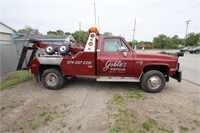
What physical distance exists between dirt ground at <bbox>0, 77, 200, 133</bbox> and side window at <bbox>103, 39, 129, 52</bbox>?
4.81ft

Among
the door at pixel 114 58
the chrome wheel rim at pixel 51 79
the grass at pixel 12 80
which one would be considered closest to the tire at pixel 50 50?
the chrome wheel rim at pixel 51 79

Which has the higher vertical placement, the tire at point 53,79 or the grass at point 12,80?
the tire at point 53,79

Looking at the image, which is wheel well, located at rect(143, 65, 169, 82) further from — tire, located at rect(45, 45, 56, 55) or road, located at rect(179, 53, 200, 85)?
tire, located at rect(45, 45, 56, 55)

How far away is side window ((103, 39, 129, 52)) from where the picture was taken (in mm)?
4836

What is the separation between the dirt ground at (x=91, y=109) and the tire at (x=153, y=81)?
20 centimetres

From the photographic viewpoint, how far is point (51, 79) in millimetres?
5223

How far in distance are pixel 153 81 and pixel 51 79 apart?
3633 millimetres

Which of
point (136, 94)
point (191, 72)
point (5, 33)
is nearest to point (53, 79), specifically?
point (136, 94)

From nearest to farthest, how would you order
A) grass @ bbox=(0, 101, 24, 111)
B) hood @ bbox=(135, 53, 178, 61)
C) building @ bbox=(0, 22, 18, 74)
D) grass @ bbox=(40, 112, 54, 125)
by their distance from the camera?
grass @ bbox=(40, 112, 54, 125)
grass @ bbox=(0, 101, 24, 111)
hood @ bbox=(135, 53, 178, 61)
building @ bbox=(0, 22, 18, 74)

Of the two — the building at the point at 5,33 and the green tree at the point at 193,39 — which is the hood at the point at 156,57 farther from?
the green tree at the point at 193,39

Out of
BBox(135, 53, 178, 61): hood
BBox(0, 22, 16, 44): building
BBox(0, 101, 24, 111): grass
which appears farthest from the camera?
BBox(0, 22, 16, 44): building

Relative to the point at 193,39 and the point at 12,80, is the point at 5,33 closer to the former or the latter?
the point at 12,80

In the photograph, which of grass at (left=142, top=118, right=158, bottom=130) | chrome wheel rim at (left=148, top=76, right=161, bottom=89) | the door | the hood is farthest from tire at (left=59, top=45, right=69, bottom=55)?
grass at (left=142, top=118, right=158, bottom=130)

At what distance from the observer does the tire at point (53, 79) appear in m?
5.14
